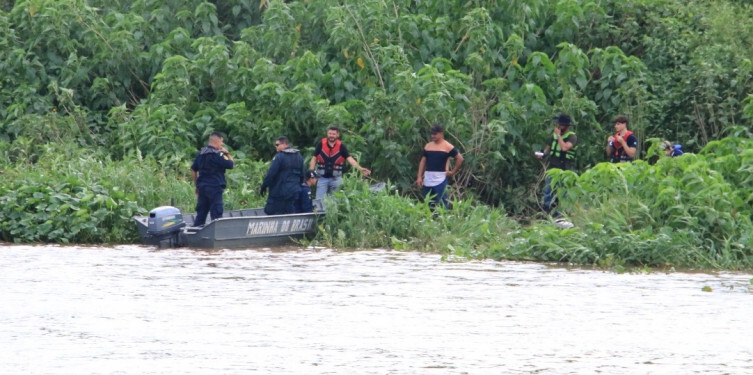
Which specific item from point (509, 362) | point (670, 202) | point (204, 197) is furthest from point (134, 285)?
point (670, 202)

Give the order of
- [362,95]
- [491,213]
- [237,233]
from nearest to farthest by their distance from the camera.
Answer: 1. [237,233]
2. [491,213]
3. [362,95]

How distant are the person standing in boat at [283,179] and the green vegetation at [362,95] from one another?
2.16 ft

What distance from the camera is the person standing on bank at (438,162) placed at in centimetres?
1952

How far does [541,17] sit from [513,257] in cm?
850

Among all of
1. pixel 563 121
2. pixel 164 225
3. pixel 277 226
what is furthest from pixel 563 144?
→ pixel 164 225

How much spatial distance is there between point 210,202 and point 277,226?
0.97 m

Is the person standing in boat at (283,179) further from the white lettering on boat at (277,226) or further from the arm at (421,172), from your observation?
the arm at (421,172)

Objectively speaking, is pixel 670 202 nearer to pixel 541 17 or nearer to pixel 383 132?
pixel 383 132

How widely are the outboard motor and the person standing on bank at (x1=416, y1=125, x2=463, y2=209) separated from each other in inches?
153

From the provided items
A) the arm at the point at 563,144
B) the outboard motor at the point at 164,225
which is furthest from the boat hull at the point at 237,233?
the arm at the point at 563,144

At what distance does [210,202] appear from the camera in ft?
59.3

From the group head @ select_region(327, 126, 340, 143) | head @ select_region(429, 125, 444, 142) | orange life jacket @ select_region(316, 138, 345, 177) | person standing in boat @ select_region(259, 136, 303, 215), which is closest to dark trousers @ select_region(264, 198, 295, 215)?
person standing in boat @ select_region(259, 136, 303, 215)

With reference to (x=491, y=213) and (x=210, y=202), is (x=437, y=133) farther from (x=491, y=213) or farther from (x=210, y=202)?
(x=210, y=202)

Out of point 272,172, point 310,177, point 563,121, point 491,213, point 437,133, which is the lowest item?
point 491,213
